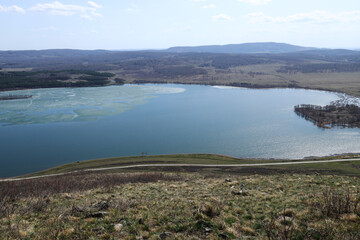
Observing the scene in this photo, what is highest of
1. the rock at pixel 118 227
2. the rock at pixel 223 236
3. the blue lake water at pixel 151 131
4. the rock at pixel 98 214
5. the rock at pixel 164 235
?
the rock at pixel 223 236

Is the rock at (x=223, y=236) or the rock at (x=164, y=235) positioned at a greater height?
the rock at (x=223, y=236)

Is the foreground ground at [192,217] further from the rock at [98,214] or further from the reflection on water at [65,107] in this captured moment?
the reflection on water at [65,107]

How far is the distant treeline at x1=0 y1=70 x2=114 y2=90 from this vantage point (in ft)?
424

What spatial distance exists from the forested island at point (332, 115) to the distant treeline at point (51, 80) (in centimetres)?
10576

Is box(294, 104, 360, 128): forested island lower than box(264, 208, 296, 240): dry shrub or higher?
lower

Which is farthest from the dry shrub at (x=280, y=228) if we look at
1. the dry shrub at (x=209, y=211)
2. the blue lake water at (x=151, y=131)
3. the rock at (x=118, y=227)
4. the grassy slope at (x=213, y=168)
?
the blue lake water at (x=151, y=131)

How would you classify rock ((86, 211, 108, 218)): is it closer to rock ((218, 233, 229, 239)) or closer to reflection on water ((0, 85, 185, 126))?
rock ((218, 233, 229, 239))

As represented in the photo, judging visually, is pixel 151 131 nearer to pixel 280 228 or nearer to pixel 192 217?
pixel 192 217

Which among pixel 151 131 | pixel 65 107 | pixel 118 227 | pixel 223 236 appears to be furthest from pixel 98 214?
pixel 65 107

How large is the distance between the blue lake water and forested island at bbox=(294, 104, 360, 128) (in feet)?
9.46

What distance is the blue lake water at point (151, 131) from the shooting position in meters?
47.5

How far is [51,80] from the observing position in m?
142

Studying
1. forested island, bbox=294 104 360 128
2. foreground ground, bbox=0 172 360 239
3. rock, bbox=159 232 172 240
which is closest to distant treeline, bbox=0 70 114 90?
forested island, bbox=294 104 360 128

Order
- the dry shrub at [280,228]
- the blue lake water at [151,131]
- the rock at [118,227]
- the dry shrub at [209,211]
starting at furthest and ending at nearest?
1. the blue lake water at [151,131]
2. the dry shrub at [209,211]
3. the rock at [118,227]
4. the dry shrub at [280,228]
